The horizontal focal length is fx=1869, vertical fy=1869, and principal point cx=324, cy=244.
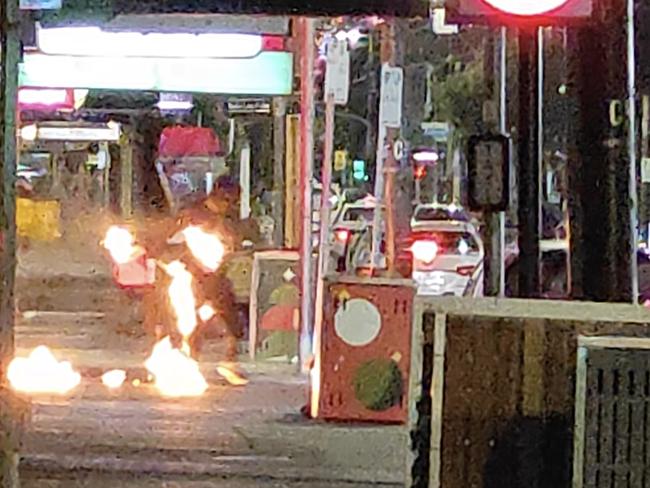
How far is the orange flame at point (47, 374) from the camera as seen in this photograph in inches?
658

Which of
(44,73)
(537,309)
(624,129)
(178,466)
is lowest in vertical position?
(178,466)

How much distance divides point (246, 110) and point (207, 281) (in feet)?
22.0

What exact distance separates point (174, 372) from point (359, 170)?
36.0 metres

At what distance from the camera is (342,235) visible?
1264 inches

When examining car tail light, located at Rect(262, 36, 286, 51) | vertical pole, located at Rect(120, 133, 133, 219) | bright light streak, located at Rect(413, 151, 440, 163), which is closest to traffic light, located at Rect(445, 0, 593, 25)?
car tail light, located at Rect(262, 36, 286, 51)

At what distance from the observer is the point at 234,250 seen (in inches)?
834

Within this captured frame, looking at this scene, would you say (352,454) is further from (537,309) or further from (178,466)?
(537,309)

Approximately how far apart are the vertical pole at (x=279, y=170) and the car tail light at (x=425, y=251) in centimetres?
426

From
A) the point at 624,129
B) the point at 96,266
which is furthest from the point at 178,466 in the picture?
the point at 96,266

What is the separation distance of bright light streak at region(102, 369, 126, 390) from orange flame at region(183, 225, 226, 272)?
141 centimetres

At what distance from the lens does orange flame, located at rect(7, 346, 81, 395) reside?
16.7 metres

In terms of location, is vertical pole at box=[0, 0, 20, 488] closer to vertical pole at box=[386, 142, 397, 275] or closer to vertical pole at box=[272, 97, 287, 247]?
vertical pole at box=[272, 97, 287, 247]

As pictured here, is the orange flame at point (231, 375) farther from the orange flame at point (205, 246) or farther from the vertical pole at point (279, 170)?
the vertical pole at point (279, 170)

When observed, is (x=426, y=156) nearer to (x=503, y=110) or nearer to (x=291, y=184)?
(x=291, y=184)
